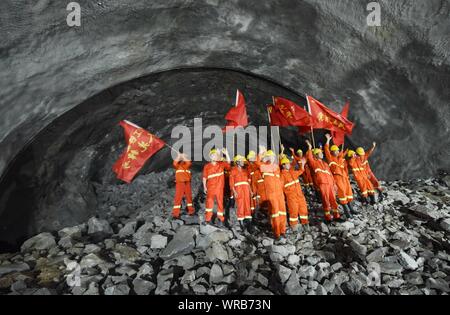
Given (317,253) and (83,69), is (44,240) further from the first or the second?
(317,253)

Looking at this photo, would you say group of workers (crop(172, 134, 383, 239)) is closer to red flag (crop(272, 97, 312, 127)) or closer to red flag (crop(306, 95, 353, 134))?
red flag (crop(306, 95, 353, 134))

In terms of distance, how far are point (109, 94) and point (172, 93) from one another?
151cm

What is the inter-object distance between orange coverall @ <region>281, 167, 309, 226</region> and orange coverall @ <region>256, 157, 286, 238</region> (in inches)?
8.9

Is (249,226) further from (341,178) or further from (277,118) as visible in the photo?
(277,118)

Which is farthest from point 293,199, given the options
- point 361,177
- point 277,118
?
point 277,118

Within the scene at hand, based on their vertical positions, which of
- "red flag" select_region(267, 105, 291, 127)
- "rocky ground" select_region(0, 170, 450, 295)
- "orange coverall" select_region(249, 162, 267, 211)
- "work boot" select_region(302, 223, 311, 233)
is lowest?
"rocky ground" select_region(0, 170, 450, 295)

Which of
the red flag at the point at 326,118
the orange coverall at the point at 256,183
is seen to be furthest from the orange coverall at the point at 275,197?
the red flag at the point at 326,118

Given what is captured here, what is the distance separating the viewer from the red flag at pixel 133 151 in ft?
18.0

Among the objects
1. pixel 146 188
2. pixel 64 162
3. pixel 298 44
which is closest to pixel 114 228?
pixel 64 162

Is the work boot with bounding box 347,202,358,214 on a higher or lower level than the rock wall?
lower

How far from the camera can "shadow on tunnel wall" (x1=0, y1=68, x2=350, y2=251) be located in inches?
192

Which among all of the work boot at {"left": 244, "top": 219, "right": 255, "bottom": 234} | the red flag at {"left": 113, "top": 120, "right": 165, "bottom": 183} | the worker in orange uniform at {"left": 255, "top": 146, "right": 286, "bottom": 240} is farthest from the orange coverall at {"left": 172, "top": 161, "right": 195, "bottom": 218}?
the worker in orange uniform at {"left": 255, "top": 146, "right": 286, "bottom": 240}

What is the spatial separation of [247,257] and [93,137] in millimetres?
4372

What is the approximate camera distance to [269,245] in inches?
176
